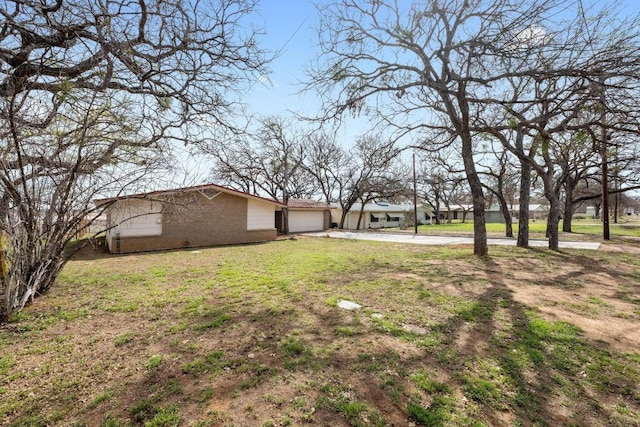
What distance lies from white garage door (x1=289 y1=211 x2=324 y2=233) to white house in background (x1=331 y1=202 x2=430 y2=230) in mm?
3731

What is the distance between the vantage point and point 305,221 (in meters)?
24.9

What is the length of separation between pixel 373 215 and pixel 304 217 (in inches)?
490

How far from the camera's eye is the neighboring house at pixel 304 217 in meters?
23.7

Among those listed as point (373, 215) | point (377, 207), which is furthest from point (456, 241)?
point (377, 207)

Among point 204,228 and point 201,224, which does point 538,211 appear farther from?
point 201,224

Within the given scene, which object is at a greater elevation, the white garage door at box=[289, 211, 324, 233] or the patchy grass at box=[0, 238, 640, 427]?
the white garage door at box=[289, 211, 324, 233]

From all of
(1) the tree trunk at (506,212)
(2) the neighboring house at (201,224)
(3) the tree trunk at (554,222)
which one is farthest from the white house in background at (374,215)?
(3) the tree trunk at (554,222)

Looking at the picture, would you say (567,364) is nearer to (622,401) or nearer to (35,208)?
(622,401)

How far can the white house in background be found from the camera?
1261 inches

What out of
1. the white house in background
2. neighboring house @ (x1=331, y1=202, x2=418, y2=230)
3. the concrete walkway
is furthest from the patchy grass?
neighboring house @ (x1=331, y1=202, x2=418, y2=230)

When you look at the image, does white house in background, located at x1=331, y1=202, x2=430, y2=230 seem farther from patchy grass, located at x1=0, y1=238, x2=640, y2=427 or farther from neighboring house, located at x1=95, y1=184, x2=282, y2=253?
patchy grass, located at x1=0, y1=238, x2=640, y2=427

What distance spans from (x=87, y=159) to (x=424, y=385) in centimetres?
582

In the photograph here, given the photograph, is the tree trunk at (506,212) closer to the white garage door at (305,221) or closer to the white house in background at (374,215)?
the white house in background at (374,215)

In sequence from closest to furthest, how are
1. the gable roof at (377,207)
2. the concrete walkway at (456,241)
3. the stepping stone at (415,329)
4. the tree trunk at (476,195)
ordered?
the stepping stone at (415,329) → the tree trunk at (476,195) → the concrete walkway at (456,241) → the gable roof at (377,207)
